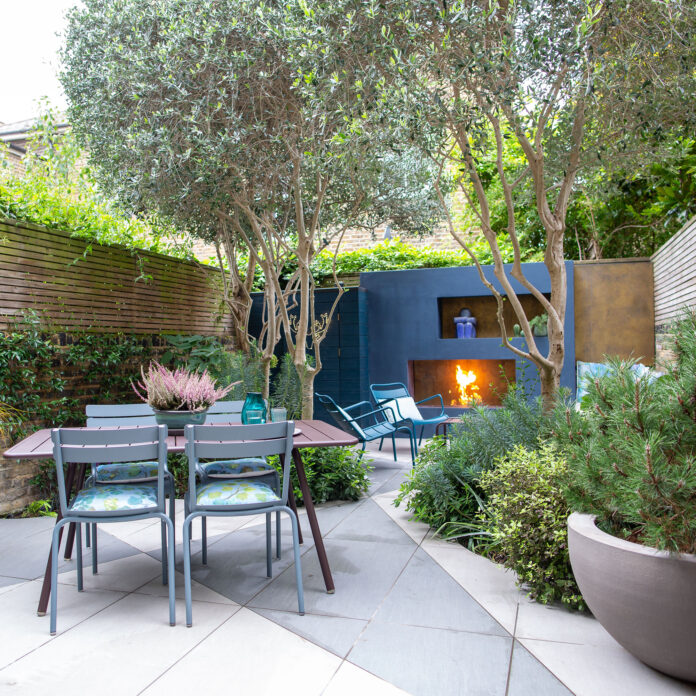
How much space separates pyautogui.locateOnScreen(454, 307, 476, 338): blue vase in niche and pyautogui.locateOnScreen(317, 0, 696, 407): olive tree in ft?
11.1

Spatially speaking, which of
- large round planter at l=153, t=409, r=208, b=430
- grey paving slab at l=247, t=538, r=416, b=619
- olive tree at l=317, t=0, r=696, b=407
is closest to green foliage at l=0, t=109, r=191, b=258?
large round planter at l=153, t=409, r=208, b=430

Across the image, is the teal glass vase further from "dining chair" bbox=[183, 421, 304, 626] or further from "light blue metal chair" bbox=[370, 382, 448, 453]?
"light blue metal chair" bbox=[370, 382, 448, 453]

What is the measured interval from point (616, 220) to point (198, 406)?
685 cm

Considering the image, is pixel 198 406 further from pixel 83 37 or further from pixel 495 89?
pixel 83 37

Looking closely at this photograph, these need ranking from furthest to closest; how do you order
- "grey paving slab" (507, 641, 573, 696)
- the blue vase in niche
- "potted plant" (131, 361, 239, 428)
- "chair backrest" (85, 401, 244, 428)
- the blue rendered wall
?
1. the blue vase in niche
2. the blue rendered wall
3. "chair backrest" (85, 401, 244, 428)
4. "potted plant" (131, 361, 239, 428)
5. "grey paving slab" (507, 641, 573, 696)

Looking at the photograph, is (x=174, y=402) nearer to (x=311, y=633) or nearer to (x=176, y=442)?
(x=176, y=442)

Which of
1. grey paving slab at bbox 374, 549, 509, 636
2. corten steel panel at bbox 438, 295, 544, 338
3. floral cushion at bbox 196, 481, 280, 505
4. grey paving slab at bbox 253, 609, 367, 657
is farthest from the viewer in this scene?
corten steel panel at bbox 438, 295, 544, 338

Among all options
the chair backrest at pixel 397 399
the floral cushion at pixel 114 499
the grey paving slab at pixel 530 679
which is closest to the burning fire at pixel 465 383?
the chair backrest at pixel 397 399

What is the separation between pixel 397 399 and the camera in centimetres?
663

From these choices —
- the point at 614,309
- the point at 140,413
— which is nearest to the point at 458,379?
the point at 614,309

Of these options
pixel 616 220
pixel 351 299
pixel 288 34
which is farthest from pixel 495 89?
pixel 616 220

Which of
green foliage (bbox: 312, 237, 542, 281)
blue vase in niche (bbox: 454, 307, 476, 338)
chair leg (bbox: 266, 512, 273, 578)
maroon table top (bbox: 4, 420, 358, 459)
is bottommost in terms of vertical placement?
chair leg (bbox: 266, 512, 273, 578)

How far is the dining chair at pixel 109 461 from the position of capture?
2.48 metres

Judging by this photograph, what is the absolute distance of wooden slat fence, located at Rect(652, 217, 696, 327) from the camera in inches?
182
